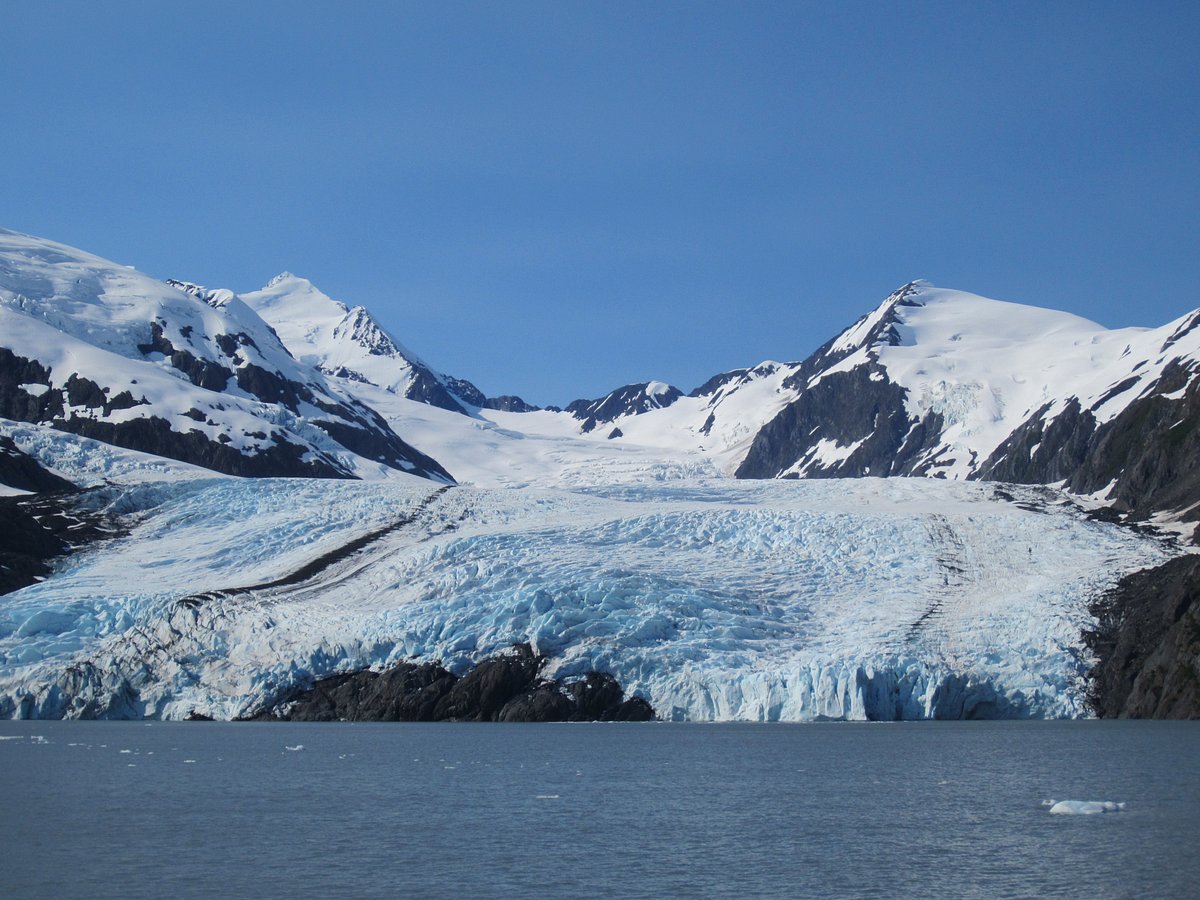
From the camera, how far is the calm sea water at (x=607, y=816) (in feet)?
74.0

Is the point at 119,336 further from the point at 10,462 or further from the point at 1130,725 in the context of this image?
the point at 1130,725

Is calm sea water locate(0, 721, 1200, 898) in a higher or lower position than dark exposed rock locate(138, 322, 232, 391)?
lower

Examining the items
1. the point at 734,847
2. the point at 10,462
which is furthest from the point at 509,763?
the point at 10,462

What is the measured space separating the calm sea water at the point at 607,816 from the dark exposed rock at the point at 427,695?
6207mm

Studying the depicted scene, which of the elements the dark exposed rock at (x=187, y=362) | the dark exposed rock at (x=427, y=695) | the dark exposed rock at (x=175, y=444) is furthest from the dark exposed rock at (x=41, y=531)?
the dark exposed rock at (x=187, y=362)

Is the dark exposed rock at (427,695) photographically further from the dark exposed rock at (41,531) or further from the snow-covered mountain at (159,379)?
the snow-covered mountain at (159,379)

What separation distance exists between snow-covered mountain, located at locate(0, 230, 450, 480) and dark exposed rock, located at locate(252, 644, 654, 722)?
6804cm

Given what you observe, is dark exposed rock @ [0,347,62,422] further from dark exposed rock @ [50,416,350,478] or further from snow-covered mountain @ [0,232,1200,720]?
snow-covered mountain @ [0,232,1200,720]

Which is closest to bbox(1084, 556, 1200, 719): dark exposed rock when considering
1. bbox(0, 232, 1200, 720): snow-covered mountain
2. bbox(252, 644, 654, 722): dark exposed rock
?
bbox(0, 232, 1200, 720): snow-covered mountain

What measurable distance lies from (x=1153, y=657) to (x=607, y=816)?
31.8 metres

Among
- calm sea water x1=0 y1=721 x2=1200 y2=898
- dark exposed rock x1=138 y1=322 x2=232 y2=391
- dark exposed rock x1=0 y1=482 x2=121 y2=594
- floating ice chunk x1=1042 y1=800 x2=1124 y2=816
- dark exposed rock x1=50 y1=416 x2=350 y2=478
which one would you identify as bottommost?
calm sea water x1=0 y1=721 x2=1200 y2=898

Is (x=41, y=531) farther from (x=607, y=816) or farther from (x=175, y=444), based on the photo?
(x=607, y=816)

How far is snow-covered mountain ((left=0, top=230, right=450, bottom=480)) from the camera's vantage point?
123625 millimetres

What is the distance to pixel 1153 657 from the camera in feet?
174
